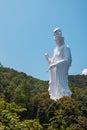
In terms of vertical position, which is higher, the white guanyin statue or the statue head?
the statue head

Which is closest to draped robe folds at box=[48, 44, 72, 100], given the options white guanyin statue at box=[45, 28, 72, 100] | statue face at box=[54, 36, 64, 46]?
white guanyin statue at box=[45, 28, 72, 100]

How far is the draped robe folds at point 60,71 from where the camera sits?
1260 inches

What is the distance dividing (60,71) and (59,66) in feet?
1.28

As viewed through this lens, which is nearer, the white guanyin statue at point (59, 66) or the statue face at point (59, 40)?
the white guanyin statue at point (59, 66)

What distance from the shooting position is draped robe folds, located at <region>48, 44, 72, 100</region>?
3200 centimetres

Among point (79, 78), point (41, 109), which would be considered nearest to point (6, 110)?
point (41, 109)

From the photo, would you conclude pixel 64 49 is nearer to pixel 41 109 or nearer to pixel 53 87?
pixel 53 87

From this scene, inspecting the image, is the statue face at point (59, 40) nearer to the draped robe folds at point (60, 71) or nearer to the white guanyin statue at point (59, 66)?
the white guanyin statue at point (59, 66)

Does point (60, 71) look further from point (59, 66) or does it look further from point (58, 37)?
point (58, 37)

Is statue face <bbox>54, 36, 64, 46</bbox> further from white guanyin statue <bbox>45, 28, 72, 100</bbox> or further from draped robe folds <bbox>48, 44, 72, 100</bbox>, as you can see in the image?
draped robe folds <bbox>48, 44, 72, 100</bbox>

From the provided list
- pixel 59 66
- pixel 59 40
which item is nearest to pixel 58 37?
pixel 59 40

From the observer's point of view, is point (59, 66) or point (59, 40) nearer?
point (59, 66)

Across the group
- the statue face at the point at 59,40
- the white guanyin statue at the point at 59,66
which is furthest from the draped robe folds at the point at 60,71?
the statue face at the point at 59,40

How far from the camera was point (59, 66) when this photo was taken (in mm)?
32500
